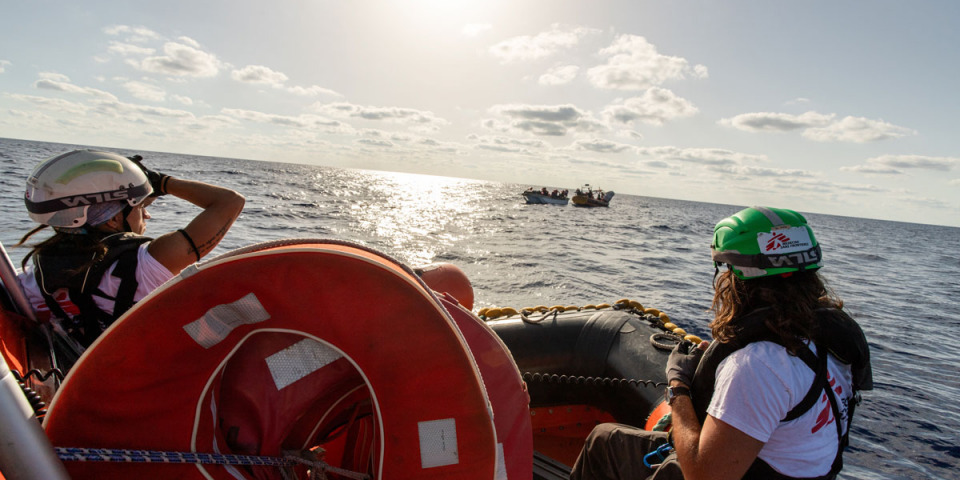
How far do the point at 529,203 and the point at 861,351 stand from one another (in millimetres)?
57963

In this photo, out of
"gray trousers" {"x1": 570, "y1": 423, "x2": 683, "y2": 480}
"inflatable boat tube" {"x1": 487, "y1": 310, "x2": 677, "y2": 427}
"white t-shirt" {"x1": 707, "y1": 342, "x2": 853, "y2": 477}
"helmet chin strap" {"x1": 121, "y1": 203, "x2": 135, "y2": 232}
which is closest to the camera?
"white t-shirt" {"x1": 707, "y1": 342, "x2": 853, "y2": 477}

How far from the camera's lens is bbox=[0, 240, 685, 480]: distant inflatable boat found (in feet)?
4.28

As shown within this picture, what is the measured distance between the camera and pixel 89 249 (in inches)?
85.2

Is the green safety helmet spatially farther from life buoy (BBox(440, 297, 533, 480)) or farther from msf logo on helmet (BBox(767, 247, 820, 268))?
life buoy (BBox(440, 297, 533, 480))

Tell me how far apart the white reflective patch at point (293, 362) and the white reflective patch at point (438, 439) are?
0.42m

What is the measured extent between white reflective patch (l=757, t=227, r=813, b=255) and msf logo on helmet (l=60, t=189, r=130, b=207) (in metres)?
2.88

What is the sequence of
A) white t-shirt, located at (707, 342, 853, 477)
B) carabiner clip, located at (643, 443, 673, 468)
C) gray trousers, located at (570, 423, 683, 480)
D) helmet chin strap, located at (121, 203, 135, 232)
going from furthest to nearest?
gray trousers, located at (570, 423, 683, 480)
carabiner clip, located at (643, 443, 673, 468)
helmet chin strap, located at (121, 203, 135, 232)
white t-shirt, located at (707, 342, 853, 477)

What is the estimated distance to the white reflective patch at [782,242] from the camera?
2109 millimetres

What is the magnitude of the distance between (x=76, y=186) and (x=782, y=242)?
308cm

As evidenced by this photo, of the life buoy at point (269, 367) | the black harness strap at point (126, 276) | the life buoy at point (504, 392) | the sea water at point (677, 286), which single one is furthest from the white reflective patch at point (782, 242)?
the black harness strap at point (126, 276)

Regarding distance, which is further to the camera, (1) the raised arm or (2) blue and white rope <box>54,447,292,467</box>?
(1) the raised arm

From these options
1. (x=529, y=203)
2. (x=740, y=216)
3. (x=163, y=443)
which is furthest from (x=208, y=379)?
(x=529, y=203)

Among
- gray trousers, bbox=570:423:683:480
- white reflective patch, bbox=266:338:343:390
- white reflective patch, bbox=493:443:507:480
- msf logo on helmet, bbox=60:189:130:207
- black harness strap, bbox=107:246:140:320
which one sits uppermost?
msf logo on helmet, bbox=60:189:130:207

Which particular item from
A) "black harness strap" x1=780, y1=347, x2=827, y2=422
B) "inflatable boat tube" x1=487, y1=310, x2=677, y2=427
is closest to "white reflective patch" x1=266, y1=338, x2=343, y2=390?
"black harness strap" x1=780, y1=347, x2=827, y2=422
